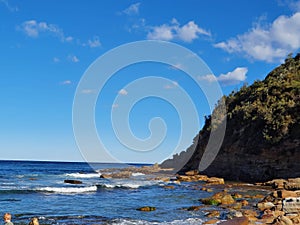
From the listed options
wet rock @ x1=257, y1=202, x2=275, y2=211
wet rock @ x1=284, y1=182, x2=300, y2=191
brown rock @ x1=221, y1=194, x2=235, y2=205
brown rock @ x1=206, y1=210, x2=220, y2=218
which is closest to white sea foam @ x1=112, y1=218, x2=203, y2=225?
brown rock @ x1=206, y1=210, x2=220, y2=218

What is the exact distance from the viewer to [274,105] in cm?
5016

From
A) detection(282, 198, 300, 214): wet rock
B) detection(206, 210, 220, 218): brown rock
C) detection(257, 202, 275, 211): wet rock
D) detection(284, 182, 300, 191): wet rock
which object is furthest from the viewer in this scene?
detection(284, 182, 300, 191): wet rock

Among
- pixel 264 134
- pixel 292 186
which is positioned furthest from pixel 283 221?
pixel 264 134

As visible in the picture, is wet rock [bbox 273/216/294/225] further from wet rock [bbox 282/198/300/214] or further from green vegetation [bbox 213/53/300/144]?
green vegetation [bbox 213/53/300/144]

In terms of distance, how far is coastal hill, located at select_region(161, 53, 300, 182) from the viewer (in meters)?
44.8

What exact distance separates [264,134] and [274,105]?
498 centimetres

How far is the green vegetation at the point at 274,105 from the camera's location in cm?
4600

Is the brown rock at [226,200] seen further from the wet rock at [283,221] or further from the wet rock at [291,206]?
the wet rock at [283,221]

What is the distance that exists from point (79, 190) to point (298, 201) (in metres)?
24.3

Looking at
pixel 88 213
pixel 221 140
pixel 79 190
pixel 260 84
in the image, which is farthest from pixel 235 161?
pixel 88 213

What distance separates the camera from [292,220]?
1680cm

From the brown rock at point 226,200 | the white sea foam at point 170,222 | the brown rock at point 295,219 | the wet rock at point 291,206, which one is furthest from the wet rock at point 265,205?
the brown rock at point 295,219

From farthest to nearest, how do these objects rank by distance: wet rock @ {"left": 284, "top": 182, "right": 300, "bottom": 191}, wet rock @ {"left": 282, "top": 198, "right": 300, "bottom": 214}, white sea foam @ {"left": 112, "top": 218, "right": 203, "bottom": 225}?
1. wet rock @ {"left": 284, "top": 182, "right": 300, "bottom": 191}
2. wet rock @ {"left": 282, "top": 198, "right": 300, "bottom": 214}
3. white sea foam @ {"left": 112, "top": 218, "right": 203, "bottom": 225}

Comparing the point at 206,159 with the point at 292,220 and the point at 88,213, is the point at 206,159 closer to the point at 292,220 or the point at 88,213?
the point at 88,213
